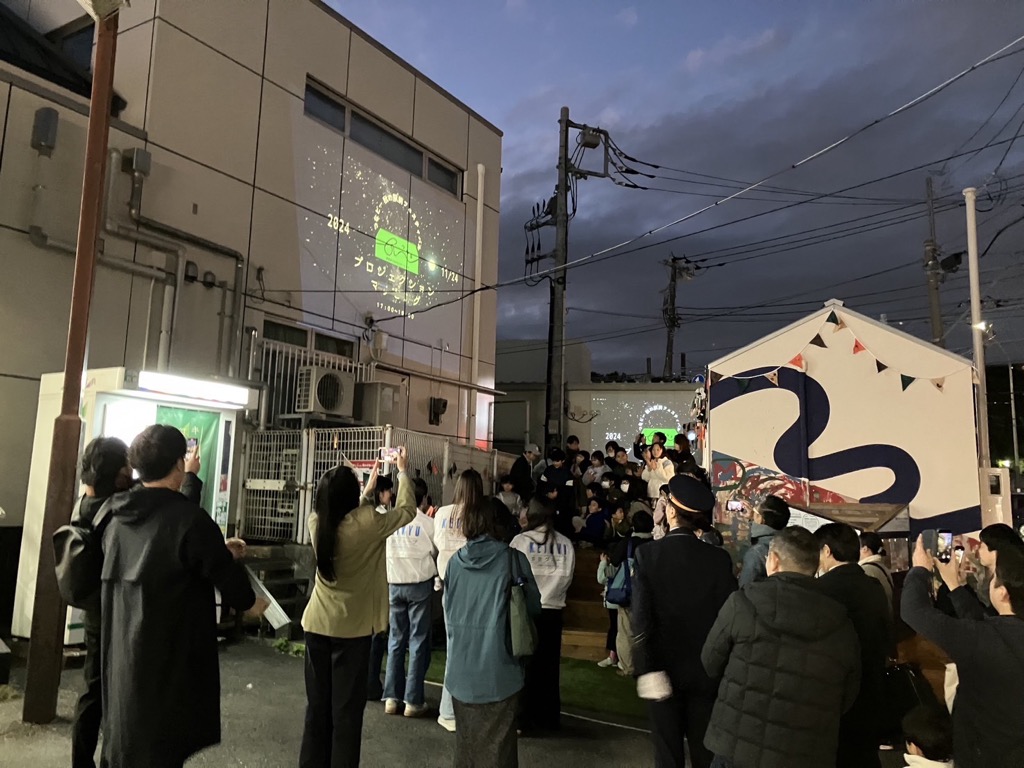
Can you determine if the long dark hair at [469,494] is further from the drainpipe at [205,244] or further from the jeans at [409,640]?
the drainpipe at [205,244]

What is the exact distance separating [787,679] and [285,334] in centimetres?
1013

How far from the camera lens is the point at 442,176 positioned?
15211 mm

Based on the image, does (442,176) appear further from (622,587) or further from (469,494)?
(469,494)

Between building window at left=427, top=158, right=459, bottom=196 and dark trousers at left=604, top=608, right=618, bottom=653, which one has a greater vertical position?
building window at left=427, top=158, right=459, bottom=196

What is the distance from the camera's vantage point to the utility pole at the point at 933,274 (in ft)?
59.5

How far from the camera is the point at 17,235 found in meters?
8.10

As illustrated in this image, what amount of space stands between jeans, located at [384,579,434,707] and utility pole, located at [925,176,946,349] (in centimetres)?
1719

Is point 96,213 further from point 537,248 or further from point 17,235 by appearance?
point 537,248

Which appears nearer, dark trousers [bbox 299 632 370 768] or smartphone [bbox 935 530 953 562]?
dark trousers [bbox 299 632 370 768]

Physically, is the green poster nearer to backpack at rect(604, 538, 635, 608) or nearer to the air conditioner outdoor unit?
the air conditioner outdoor unit

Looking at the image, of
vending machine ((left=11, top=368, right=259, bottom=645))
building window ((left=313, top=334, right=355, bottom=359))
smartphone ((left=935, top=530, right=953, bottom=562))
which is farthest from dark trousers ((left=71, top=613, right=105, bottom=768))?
building window ((left=313, top=334, right=355, bottom=359))

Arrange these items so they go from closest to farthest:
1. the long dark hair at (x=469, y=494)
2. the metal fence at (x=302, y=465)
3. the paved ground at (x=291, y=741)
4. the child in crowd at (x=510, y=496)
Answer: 1. the long dark hair at (x=469, y=494)
2. the paved ground at (x=291, y=741)
3. the child in crowd at (x=510, y=496)
4. the metal fence at (x=302, y=465)

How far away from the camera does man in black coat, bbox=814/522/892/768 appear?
3.18 metres

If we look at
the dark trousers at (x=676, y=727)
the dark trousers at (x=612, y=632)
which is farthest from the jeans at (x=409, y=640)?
the dark trousers at (x=612, y=632)
